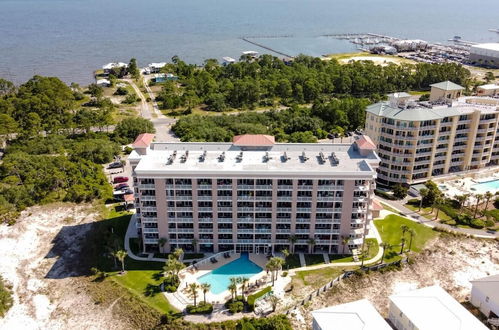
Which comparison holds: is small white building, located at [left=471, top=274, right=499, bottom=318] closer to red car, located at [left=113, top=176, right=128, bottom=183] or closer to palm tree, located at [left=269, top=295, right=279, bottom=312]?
palm tree, located at [left=269, top=295, right=279, bottom=312]

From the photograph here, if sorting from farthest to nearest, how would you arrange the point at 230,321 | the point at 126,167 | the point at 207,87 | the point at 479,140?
1. the point at 207,87
2. the point at 126,167
3. the point at 479,140
4. the point at 230,321

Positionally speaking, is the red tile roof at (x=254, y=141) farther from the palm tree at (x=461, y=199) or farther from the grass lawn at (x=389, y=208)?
the palm tree at (x=461, y=199)

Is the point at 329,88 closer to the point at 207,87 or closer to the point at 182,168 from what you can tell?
the point at 207,87

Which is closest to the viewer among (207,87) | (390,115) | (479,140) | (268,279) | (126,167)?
(268,279)

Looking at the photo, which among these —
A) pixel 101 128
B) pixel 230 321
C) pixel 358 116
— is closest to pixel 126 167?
pixel 101 128

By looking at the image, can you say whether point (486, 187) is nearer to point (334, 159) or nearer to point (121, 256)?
point (334, 159)

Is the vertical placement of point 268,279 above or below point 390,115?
below

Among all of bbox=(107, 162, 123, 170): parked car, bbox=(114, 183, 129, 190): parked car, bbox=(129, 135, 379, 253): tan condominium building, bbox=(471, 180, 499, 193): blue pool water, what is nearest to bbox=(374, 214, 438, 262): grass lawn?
bbox=(129, 135, 379, 253): tan condominium building

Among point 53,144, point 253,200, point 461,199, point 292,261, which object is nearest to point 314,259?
point 292,261
